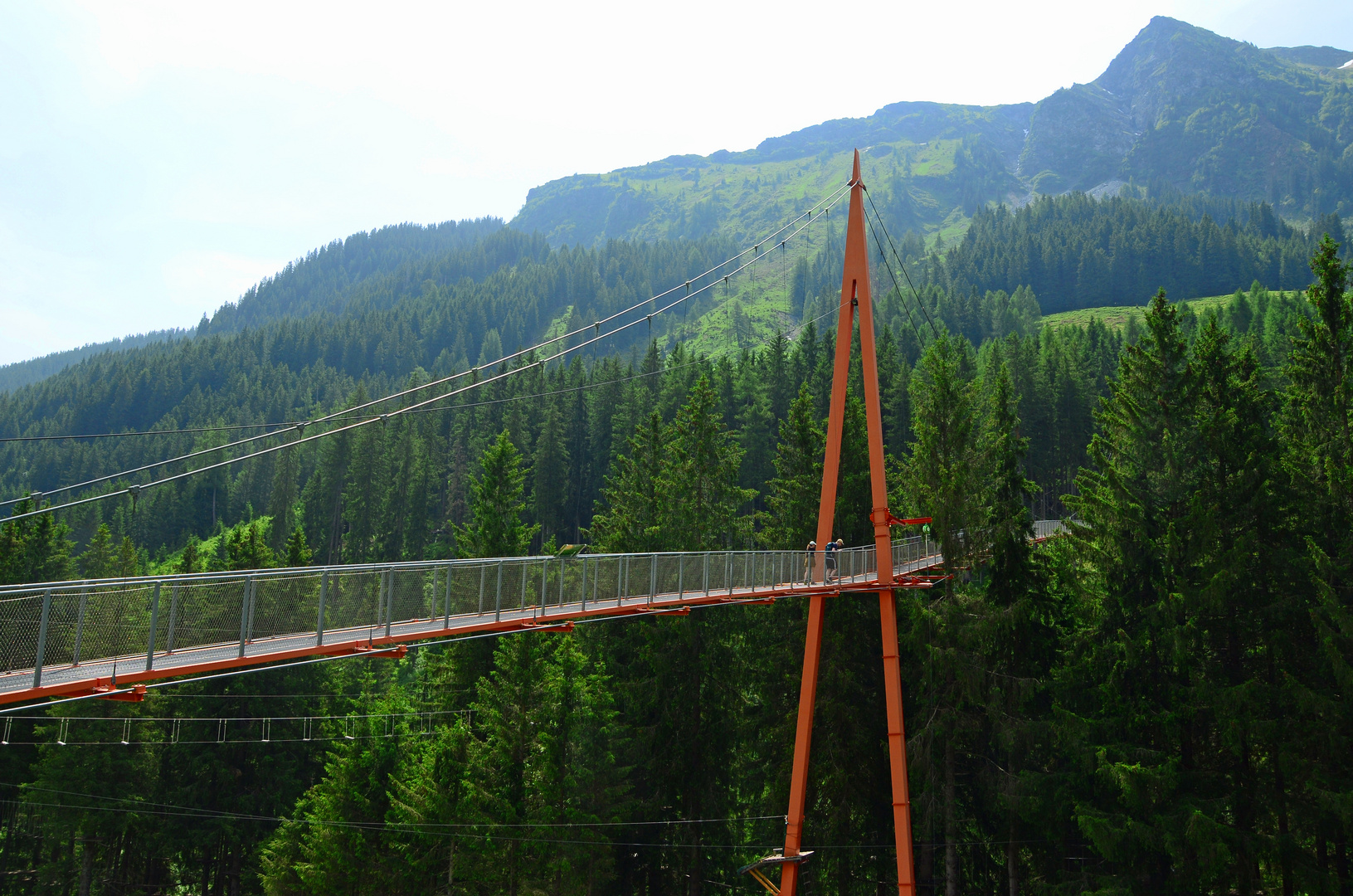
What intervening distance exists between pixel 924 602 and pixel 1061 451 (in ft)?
120

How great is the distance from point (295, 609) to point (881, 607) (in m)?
13.7

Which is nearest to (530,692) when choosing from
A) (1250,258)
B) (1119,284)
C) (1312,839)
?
(1312,839)

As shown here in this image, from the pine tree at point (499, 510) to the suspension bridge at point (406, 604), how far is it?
15.3 m

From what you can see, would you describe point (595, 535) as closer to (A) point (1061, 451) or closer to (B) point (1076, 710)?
(B) point (1076, 710)

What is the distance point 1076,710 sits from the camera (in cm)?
2166

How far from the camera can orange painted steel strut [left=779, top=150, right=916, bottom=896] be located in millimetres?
19641

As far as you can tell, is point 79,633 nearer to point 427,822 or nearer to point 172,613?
point 172,613

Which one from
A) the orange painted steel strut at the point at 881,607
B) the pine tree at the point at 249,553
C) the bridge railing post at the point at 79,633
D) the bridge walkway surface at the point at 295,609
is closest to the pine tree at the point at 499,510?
the pine tree at the point at 249,553

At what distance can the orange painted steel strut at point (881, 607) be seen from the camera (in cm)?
1964

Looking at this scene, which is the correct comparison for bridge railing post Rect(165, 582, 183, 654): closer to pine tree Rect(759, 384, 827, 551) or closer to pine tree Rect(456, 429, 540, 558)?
pine tree Rect(759, 384, 827, 551)

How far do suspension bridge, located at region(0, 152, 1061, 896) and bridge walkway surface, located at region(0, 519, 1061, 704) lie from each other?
2 cm

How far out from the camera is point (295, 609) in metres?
11.9

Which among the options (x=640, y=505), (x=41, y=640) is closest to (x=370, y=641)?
(x=41, y=640)

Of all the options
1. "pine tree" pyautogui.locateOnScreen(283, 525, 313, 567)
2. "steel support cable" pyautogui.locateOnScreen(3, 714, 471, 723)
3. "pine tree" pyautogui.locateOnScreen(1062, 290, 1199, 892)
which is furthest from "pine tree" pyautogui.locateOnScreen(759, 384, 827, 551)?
"pine tree" pyautogui.locateOnScreen(283, 525, 313, 567)
